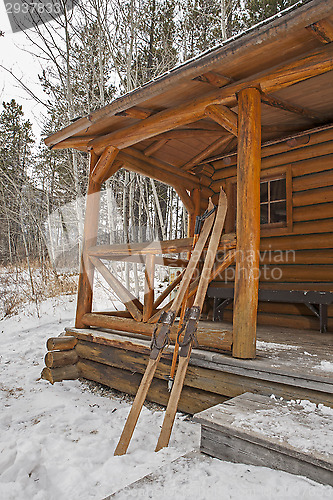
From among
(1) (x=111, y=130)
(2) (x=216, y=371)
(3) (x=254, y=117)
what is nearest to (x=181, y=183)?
(1) (x=111, y=130)

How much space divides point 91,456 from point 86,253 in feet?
8.50

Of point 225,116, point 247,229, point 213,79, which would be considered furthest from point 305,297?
point 213,79

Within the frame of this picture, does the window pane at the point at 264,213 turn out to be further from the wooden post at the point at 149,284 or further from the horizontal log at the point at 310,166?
the wooden post at the point at 149,284

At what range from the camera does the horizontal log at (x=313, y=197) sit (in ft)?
15.1

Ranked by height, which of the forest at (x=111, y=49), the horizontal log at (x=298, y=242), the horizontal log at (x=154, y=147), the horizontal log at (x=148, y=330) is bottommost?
the horizontal log at (x=148, y=330)

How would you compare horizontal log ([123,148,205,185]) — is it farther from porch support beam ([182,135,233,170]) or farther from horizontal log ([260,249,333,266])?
horizontal log ([260,249,333,266])

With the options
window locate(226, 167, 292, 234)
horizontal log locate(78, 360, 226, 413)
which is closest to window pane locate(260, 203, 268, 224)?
window locate(226, 167, 292, 234)

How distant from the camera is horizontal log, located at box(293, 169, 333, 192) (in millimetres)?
4605

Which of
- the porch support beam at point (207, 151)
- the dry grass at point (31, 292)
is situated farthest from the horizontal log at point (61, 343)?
the dry grass at point (31, 292)

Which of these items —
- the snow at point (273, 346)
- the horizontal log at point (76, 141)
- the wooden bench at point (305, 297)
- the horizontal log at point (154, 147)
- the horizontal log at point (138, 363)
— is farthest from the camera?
the horizontal log at point (154, 147)

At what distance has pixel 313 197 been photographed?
4738 millimetres

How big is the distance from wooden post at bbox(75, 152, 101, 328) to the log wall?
251cm

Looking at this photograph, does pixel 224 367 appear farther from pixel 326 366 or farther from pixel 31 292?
pixel 31 292

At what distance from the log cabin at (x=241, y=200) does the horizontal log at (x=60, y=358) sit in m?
0.03
